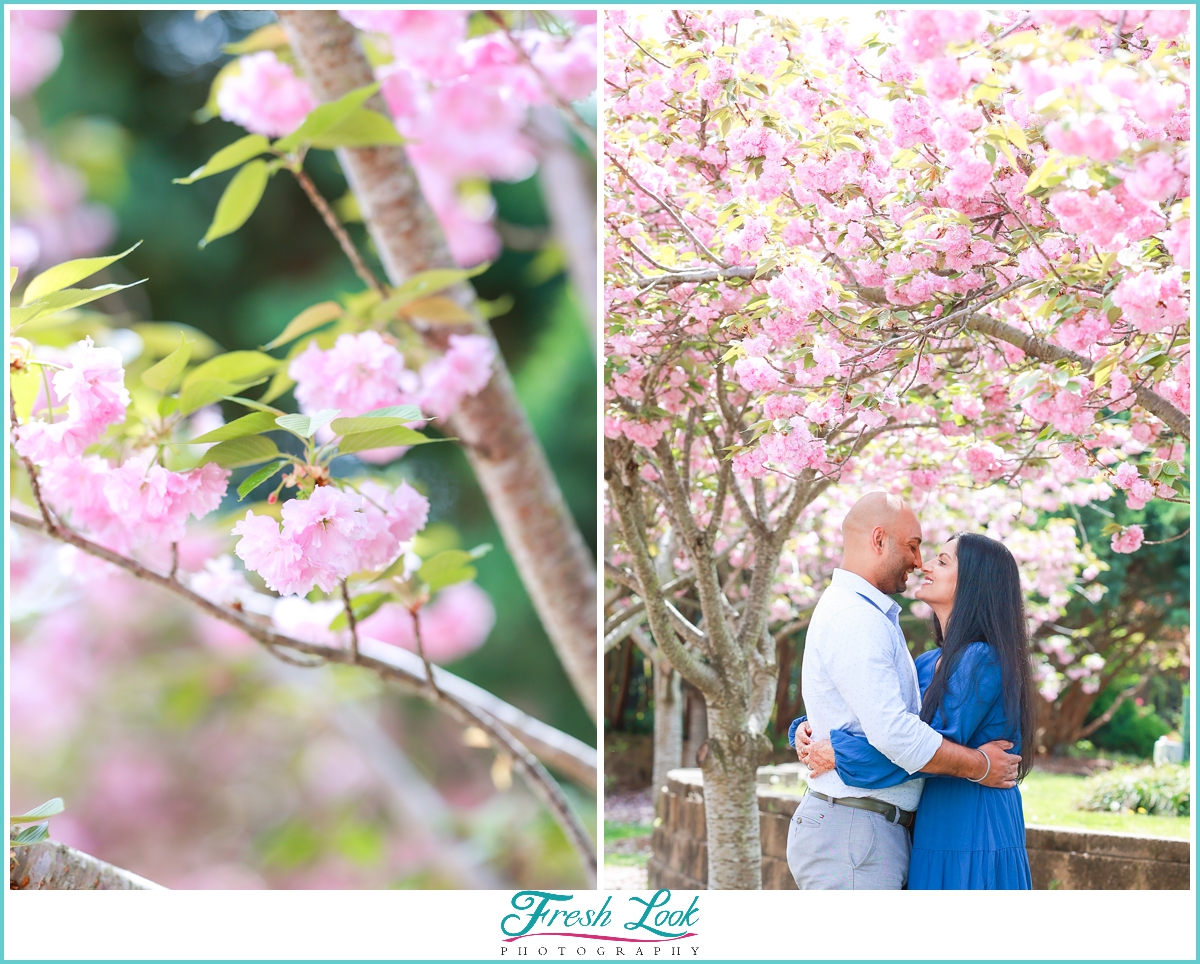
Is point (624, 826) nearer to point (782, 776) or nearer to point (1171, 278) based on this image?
point (782, 776)

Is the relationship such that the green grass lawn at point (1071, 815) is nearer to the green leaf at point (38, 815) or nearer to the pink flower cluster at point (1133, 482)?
the pink flower cluster at point (1133, 482)

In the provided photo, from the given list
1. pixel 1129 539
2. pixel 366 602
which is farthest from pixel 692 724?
pixel 366 602

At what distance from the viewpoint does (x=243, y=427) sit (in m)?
0.97

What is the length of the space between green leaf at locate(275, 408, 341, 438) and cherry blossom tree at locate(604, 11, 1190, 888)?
26.0 inches

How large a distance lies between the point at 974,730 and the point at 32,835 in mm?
1170

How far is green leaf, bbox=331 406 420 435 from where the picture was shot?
3.03 feet

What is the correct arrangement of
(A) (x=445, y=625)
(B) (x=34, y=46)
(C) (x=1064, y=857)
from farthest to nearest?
(C) (x=1064, y=857), (A) (x=445, y=625), (B) (x=34, y=46)

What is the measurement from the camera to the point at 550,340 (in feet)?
6.02

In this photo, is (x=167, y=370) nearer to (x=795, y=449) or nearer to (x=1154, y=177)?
(x=795, y=449)

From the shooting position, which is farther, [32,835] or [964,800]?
[964,800]

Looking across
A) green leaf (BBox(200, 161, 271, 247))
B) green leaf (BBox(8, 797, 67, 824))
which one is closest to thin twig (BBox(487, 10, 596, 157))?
green leaf (BBox(200, 161, 271, 247))

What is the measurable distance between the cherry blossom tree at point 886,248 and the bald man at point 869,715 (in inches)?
7.0

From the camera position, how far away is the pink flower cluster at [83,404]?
100 cm

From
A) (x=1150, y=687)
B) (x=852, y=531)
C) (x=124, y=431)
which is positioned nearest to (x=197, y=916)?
(x=124, y=431)
